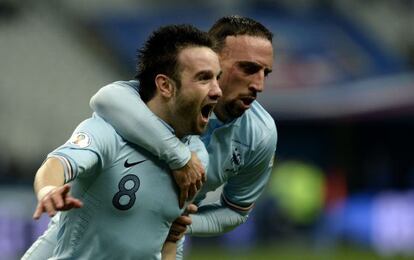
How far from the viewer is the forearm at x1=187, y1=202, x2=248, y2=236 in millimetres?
7250

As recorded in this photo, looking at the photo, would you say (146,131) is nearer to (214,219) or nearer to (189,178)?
(189,178)

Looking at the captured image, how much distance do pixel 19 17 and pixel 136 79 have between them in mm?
17562

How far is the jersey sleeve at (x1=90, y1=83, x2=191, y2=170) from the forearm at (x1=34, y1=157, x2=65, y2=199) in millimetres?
580

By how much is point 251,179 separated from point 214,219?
33 centimetres

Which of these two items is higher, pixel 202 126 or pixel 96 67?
pixel 96 67

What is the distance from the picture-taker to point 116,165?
573 centimetres

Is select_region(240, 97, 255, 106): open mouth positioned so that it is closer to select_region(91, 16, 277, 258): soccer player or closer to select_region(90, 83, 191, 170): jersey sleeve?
select_region(91, 16, 277, 258): soccer player

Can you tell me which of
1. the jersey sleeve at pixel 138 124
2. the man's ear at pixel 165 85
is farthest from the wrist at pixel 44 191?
the man's ear at pixel 165 85

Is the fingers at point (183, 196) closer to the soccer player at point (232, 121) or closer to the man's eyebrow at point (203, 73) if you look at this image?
the soccer player at point (232, 121)

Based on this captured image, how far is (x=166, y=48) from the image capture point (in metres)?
5.86

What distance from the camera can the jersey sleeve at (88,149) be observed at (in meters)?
5.38

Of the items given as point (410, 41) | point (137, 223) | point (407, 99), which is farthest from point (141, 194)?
point (410, 41)

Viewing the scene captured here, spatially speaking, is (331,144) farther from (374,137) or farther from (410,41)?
(410,41)

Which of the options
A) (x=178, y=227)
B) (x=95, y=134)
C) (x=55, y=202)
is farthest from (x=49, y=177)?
(x=178, y=227)
